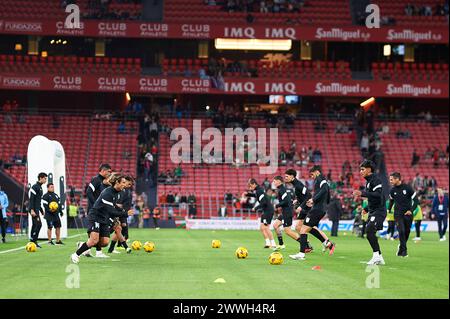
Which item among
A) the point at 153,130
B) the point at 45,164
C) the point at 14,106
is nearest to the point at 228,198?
the point at 153,130

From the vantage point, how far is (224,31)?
2239 inches

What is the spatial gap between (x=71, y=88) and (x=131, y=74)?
13.2ft

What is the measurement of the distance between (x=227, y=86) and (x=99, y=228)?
125ft

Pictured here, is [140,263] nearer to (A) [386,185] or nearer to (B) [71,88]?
(A) [386,185]

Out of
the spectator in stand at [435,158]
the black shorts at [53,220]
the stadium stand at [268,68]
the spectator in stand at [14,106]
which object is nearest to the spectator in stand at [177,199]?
the stadium stand at [268,68]

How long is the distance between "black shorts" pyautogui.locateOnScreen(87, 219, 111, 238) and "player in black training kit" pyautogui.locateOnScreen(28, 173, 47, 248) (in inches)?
258

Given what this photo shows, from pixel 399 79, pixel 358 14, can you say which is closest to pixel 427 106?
pixel 399 79

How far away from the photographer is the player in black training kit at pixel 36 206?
26.7 meters

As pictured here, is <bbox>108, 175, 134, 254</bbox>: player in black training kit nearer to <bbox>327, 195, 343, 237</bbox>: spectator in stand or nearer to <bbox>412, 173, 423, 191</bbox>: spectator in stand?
<bbox>327, 195, 343, 237</bbox>: spectator in stand

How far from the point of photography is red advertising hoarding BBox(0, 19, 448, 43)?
55.8 metres

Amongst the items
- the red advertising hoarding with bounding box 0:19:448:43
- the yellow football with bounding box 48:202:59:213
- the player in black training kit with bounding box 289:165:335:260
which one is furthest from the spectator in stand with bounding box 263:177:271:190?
the player in black training kit with bounding box 289:165:335:260

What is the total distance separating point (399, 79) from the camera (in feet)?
194
